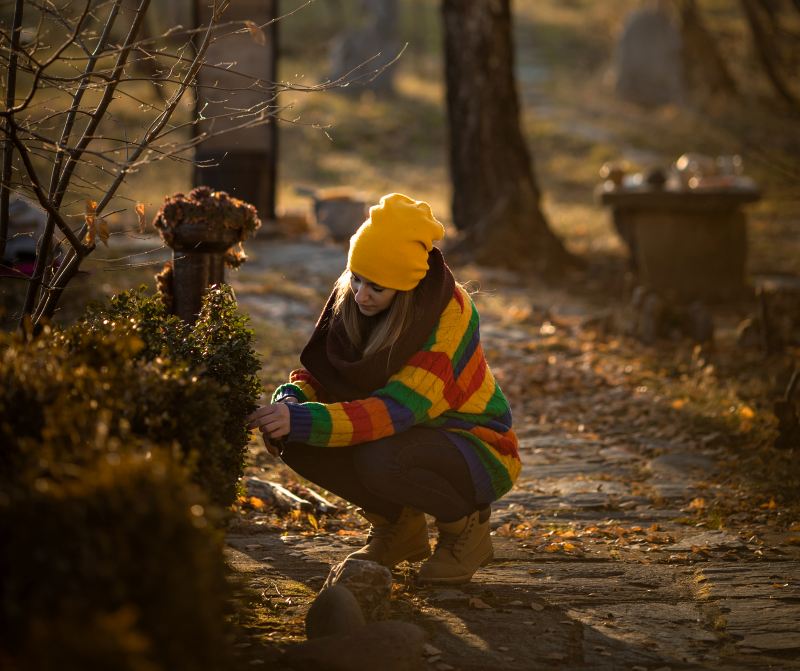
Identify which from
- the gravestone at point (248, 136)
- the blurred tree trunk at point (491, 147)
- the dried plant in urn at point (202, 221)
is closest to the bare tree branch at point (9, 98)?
the dried plant in urn at point (202, 221)

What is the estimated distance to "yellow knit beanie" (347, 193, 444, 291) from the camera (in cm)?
383

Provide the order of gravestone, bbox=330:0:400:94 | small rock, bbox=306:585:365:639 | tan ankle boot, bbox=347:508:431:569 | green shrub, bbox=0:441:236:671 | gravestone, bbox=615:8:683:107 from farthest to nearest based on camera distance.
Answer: gravestone, bbox=330:0:400:94 → gravestone, bbox=615:8:683:107 → tan ankle boot, bbox=347:508:431:569 → small rock, bbox=306:585:365:639 → green shrub, bbox=0:441:236:671

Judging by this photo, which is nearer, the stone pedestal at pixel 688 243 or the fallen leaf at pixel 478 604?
the fallen leaf at pixel 478 604

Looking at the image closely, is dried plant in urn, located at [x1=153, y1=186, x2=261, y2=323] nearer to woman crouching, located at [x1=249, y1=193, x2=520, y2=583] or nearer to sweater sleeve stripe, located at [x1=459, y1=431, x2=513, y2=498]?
woman crouching, located at [x1=249, y1=193, x2=520, y2=583]

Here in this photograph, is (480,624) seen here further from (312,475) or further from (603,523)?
(603,523)

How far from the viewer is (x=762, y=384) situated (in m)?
7.12

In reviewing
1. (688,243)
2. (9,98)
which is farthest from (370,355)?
(688,243)

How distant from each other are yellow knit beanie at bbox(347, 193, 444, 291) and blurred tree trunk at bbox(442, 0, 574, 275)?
751 cm

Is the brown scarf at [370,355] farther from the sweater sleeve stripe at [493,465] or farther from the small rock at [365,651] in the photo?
the small rock at [365,651]

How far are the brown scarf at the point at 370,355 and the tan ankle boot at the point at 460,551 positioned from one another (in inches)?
25.7

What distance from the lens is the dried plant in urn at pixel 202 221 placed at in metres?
4.66

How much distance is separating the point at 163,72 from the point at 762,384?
15.4ft

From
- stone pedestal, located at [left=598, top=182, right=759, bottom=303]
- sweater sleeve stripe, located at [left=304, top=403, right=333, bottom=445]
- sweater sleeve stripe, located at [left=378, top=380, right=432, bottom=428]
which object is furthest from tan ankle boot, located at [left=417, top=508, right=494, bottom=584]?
stone pedestal, located at [left=598, top=182, right=759, bottom=303]

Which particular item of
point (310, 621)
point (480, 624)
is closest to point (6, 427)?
point (310, 621)
